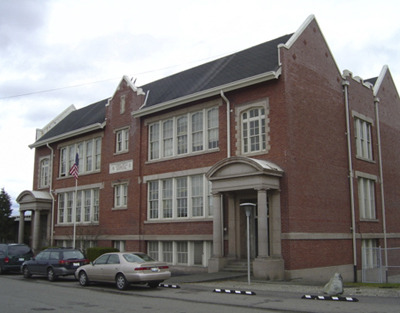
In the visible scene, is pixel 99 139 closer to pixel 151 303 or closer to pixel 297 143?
pixel 297 143

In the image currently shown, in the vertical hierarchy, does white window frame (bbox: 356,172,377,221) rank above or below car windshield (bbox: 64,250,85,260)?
above

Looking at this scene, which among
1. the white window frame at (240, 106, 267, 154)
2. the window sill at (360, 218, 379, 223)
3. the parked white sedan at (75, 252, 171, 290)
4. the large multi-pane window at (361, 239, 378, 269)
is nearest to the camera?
the parked white sedan at (75, 252, 171, 290)

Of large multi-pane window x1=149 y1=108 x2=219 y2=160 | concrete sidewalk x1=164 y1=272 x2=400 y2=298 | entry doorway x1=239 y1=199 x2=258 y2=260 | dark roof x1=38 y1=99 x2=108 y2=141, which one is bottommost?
concrete sidewalk x1=164 y1=272 x2=400 y2=298

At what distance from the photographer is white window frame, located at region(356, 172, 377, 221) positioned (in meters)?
25.9

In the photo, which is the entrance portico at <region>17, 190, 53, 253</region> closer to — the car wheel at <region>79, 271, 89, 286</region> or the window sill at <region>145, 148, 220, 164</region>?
the window sill at <region>145, 148, 220, 164</region>

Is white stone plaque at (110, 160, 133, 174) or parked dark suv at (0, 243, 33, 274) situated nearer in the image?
parked dark suv at (0, 243, 33, 274)

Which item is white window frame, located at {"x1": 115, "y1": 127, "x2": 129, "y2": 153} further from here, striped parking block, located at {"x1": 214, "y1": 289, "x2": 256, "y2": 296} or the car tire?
striped parking block, located at {"x1": 214, "y1": 289, "x2": 256, "y2": 296}

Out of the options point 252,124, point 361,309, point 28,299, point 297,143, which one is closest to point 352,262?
point 297,143

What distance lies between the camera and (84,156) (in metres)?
33.0

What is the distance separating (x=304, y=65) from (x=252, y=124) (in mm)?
3874

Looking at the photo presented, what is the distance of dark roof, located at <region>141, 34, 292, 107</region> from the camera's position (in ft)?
75.9

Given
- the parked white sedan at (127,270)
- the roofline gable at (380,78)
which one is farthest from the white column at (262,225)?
the roofline gable at (380,78)

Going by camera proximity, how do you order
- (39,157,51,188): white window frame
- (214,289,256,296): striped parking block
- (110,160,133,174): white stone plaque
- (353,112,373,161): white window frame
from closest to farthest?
1. (214,289,256,296): striped parking block
2. (353,112,373,161): white window frame
3. (110,160,133,174): white stone plaque
4. (39,157,51,188): white window frame

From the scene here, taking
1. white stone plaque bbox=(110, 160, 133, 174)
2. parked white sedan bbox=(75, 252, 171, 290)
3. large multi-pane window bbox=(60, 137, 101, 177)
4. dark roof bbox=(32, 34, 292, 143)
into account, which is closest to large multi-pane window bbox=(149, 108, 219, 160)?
dark roof bbox=(32, 34, 292, 143)
